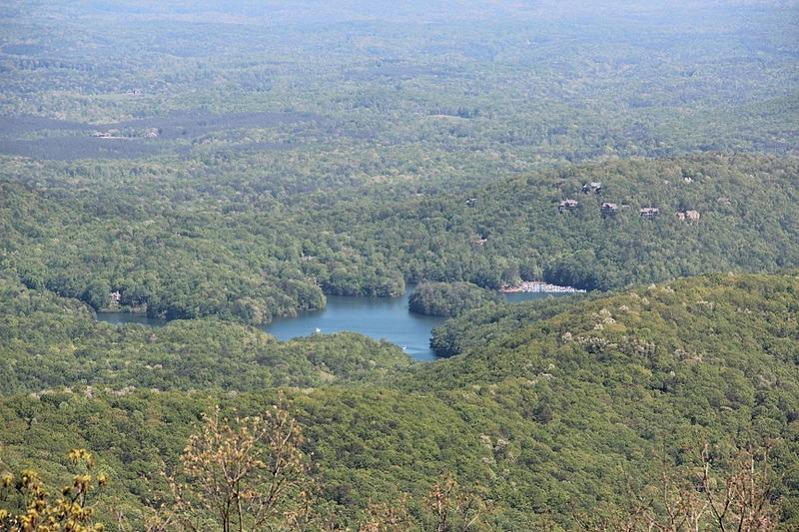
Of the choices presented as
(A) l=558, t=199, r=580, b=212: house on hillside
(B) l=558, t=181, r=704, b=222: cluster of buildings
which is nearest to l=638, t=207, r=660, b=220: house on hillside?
(B) l=558, t=181, r=704, b=222: cluster of buildings

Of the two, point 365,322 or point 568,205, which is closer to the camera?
point 365,322

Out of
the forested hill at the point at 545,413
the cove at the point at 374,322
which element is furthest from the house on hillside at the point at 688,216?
the forested hill at the point at 545,413

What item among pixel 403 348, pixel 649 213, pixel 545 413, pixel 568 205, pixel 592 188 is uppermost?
pixel 545 413

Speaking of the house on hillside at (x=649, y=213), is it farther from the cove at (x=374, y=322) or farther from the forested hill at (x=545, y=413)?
the forested hill at (x=545, y=413)

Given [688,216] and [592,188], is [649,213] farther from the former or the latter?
[592,188]

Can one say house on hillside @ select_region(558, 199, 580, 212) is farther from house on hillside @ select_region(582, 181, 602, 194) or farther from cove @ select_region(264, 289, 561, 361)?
cove @ select_region(264, 289, 561, 361)

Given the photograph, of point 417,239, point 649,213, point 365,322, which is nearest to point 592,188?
point 649,213
